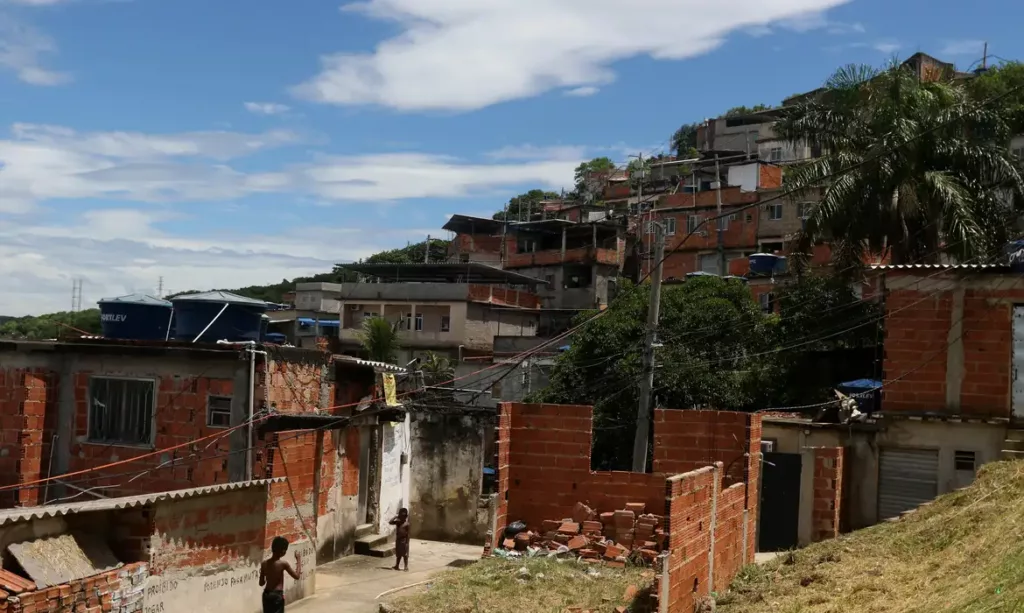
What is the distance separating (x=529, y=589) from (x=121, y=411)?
9931 mm

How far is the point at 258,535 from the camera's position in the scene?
15859 mm

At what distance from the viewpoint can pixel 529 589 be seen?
39.2 ft

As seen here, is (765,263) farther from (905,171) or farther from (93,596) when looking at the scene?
(93,596)

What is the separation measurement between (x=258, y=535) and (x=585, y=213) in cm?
4938

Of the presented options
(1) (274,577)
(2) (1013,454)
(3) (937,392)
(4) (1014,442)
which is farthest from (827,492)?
(1) (274,577)

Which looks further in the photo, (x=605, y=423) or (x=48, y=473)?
(x=605, y=423)

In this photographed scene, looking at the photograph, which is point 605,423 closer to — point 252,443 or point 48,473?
point 252,443

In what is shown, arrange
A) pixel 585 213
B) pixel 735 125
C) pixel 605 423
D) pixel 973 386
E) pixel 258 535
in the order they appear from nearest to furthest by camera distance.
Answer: pixel 258 535
pixel 973 386
pixel 605 423
pixel 585 213
pixel 735 125

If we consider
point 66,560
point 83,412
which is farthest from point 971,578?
point 83,412

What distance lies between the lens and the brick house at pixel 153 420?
17.8 meters

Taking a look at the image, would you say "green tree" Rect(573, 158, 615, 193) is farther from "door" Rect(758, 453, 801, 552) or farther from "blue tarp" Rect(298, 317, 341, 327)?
"door" Rect(758, 453, 801, 552)

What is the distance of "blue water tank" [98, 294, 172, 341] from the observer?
20.2 metres

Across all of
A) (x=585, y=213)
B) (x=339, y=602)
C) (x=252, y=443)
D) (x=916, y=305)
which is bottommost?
(x=339, y=602)

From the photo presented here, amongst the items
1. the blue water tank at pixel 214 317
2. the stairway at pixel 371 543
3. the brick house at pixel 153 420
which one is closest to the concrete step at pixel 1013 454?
the brick house at pixel 153 420
